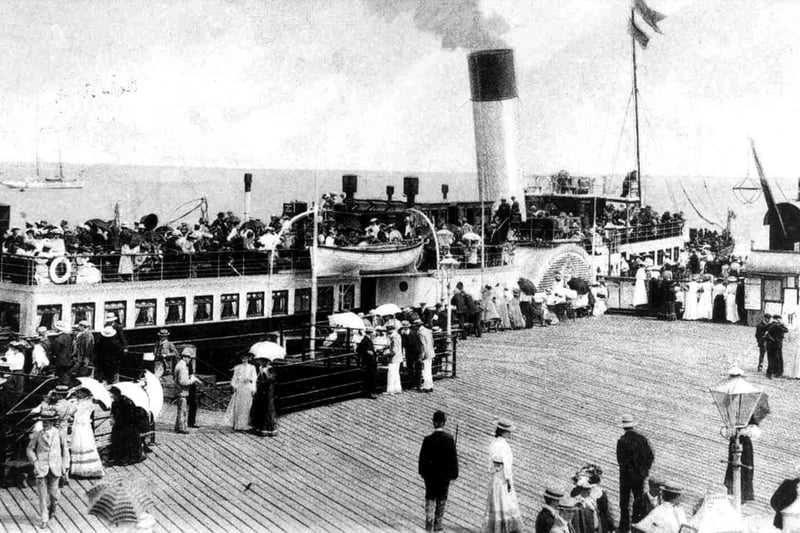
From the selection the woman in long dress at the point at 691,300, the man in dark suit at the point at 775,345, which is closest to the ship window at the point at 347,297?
the woman in long dress at the point at 691,300

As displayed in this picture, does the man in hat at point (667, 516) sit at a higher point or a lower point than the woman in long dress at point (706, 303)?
lower

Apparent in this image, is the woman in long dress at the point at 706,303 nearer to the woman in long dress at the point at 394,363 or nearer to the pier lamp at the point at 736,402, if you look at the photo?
the woman in long dress at the point at 394,363

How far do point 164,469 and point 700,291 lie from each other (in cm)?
1058

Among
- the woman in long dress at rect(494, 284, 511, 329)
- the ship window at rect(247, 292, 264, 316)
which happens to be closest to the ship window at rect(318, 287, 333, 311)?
the ship window at rect(247, 292, 264, 316)

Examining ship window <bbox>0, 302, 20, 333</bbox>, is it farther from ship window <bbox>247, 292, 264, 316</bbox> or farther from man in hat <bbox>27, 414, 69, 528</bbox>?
man in hat <bbox>27, 414, 69, 528</bbox>

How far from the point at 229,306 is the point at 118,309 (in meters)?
1.97

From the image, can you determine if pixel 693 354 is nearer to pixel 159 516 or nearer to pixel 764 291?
pixel 764 291

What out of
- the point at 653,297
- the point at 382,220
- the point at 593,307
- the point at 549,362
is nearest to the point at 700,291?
the point at 653,297

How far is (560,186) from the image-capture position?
85.8ft

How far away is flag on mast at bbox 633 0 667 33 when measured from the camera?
51.2 ft

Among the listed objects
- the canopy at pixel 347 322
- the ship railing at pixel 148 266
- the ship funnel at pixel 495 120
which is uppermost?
the ship funnel at pixel 495 120

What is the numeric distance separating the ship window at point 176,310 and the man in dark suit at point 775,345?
8855 millimetres

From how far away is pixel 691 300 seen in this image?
50.1 ft

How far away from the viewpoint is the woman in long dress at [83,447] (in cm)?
720
